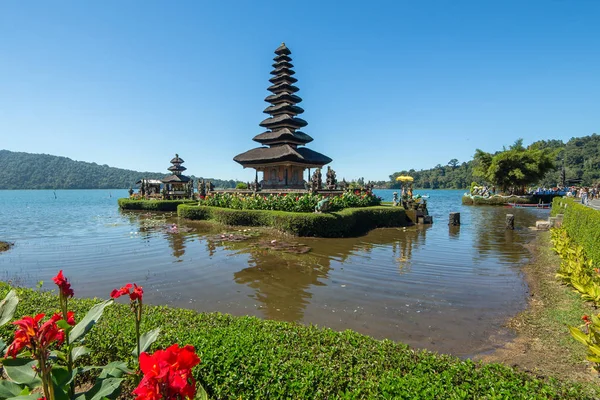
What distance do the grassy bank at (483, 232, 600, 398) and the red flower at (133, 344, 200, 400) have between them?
4.65 m

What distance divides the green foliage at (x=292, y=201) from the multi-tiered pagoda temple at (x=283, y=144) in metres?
4.71

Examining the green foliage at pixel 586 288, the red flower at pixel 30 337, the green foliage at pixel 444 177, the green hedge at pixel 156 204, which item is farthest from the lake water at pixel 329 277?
the green foliage at pixel 444 177

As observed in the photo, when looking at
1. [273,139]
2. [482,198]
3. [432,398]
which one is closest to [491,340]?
[432,398]

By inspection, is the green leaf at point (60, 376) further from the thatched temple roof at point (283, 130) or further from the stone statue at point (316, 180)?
the thatched temple roof at point (283, 130)

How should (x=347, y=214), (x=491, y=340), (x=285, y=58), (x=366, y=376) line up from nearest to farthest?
(x=366, y=376) → (x=491, y=340) → (x=347, y=214) → (x=285, y=58)

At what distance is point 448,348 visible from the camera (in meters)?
6.06

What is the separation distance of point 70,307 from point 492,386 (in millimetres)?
6624

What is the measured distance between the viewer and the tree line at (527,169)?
169 ft

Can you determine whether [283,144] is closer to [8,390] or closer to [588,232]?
[588,232]

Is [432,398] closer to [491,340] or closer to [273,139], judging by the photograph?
[491,340]

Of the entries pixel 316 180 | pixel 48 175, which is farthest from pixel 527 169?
pixel 48 175

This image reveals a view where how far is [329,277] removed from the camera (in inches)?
421

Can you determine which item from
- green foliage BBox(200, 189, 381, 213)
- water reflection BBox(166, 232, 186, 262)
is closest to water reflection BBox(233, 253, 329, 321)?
water reflection BBox(166, 232, 186, 262)

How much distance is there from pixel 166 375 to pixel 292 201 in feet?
65.9
